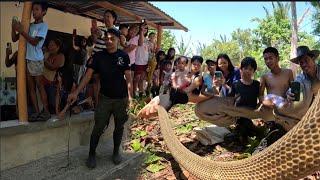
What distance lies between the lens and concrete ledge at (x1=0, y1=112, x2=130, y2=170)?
17.7 feet

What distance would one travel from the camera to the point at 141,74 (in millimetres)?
9133

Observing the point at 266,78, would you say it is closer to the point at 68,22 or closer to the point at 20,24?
the point at 20,24

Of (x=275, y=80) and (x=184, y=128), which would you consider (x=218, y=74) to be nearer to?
(x=275, y=80)

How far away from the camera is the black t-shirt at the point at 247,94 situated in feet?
20.6

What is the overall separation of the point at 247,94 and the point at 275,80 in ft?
1.65

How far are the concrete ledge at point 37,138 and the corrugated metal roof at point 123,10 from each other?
220cm

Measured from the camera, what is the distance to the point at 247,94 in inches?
247

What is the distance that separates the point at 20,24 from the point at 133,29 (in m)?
3.20

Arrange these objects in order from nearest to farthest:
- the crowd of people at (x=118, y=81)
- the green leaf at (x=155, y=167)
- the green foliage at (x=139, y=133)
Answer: the crowd of people at (x=118, y=81) < the green leaf at (x=155, y=167) < the green foliage at (x=139, y=133)

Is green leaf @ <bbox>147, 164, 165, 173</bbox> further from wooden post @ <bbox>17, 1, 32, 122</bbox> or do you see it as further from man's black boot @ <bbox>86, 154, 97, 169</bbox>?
wooden post @ <bbox>17, 1, 32, 122</bbox>

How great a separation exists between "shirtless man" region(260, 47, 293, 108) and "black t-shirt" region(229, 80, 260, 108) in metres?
0.26

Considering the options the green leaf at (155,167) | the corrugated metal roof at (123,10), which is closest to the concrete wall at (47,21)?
the corrugated metal roof at (123,10)

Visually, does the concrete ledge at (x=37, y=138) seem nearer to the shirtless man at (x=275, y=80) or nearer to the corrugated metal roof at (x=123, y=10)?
the corrugated metal roof at (x=123, y=10)

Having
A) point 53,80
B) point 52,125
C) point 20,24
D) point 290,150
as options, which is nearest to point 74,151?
point 52,125
